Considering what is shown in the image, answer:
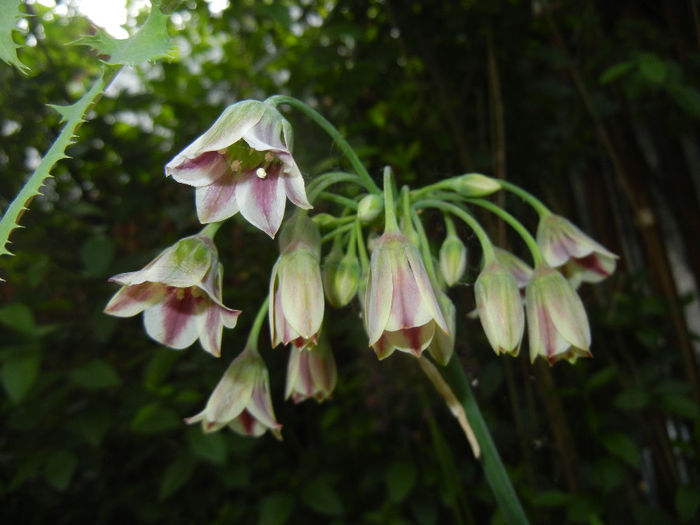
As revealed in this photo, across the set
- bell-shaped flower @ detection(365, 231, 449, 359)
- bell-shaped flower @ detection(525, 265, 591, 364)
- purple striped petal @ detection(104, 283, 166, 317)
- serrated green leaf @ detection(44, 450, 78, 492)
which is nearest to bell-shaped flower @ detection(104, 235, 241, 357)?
purple striped petal @ detection(104, 283, 166, 317)

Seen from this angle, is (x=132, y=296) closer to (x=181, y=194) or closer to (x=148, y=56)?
(x=148, y=56)

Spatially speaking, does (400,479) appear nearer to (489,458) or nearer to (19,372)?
(489,458)

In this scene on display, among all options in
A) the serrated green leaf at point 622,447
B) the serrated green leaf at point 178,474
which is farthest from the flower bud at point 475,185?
the serrated green leaf at point 178,474

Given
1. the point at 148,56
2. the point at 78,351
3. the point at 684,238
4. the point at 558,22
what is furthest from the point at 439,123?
the point at 148,56

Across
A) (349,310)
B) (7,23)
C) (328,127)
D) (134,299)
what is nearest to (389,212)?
(328,127)

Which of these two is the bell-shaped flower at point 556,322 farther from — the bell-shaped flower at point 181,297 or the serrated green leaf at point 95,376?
the serrated green leaf at point 95,376
